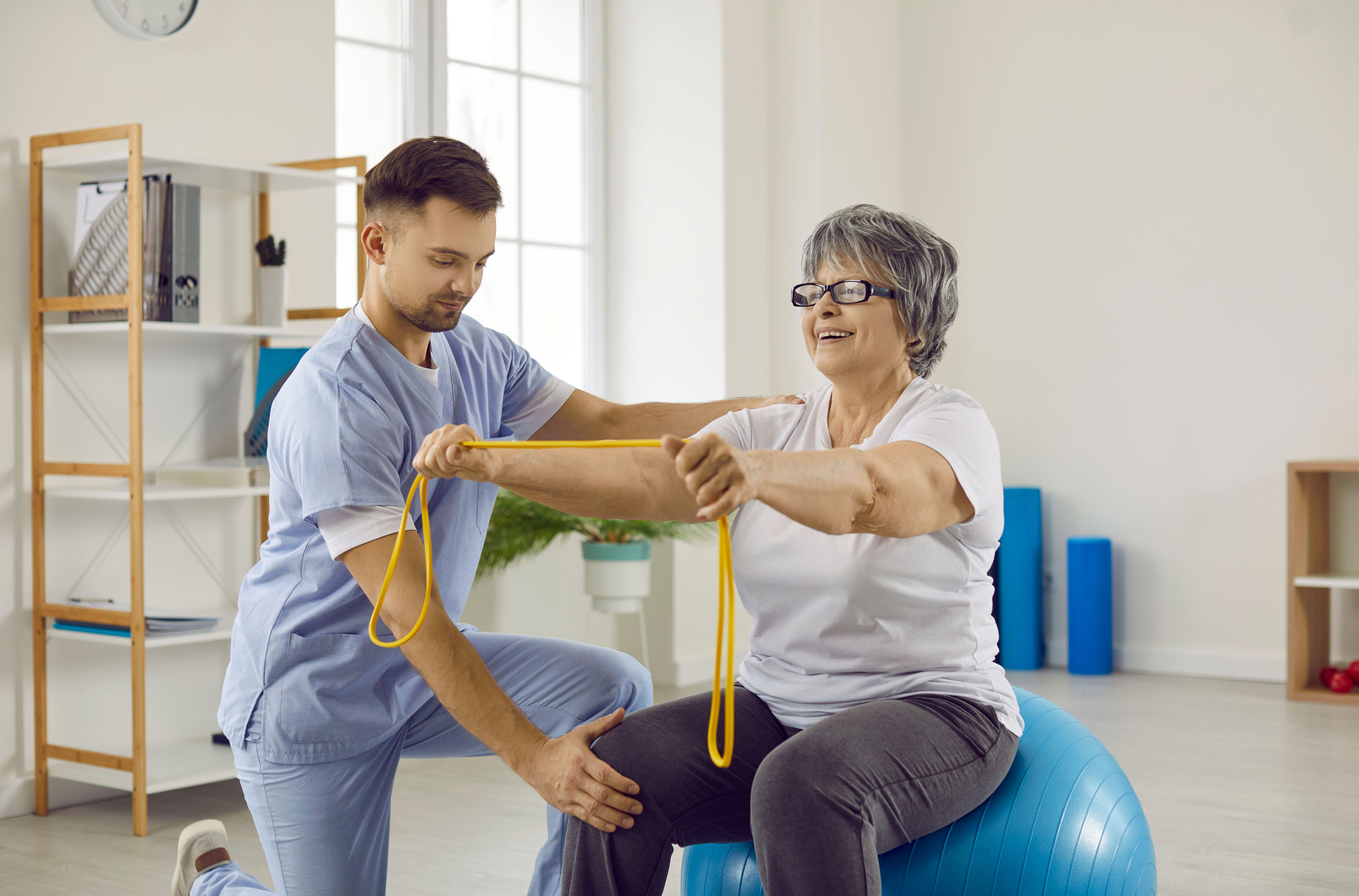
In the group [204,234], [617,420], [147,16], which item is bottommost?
[617,420]

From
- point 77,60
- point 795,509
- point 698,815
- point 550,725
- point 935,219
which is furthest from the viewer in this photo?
point 935,219

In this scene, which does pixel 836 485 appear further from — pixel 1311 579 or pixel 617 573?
pixel 1311 579

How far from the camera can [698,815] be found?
5.32 ft

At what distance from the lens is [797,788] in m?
1.43

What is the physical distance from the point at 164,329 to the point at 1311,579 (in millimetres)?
3451

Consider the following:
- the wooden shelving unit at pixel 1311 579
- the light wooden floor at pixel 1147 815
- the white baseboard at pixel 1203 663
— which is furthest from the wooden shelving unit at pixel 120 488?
the white baseboard at pixel 1203 663

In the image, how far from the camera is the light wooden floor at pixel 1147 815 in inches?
102

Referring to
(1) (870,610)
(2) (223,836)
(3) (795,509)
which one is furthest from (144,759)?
→ (3) (795,509)

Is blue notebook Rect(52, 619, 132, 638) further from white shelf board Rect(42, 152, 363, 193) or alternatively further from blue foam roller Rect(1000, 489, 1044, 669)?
blue foam roller Rect(1000, 489, 1044, 669)

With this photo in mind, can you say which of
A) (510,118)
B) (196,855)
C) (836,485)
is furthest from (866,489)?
(510,118)

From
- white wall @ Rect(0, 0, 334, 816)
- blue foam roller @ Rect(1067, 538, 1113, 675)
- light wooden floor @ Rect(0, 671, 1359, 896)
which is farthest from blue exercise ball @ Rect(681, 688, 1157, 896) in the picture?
blue foam roller @ Rect(1067, 538, 1113, 675)

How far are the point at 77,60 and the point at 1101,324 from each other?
350 centimetres

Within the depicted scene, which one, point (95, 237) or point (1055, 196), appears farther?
point (1055, 196)

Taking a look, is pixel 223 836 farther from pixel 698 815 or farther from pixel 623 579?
pixel 623 579
